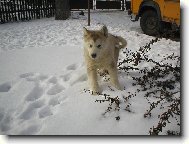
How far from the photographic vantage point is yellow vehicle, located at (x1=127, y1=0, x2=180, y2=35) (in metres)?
8.53

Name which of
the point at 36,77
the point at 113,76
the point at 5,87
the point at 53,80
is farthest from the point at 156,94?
the point at 5,87

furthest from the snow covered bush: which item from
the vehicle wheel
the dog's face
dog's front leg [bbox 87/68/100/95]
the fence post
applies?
the fence post

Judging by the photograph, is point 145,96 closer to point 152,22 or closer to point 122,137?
point 122,137

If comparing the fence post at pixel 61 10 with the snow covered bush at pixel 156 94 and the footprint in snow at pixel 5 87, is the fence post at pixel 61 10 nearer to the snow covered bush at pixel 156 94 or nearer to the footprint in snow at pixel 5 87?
the snow covered bush at pixel 156 94

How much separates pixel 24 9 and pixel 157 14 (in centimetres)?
750

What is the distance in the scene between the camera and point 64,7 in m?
13.6

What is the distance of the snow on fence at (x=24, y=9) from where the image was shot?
13703mm

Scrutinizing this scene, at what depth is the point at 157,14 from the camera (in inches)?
375

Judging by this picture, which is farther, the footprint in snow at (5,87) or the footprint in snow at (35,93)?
the footprint in snow at (5,87)

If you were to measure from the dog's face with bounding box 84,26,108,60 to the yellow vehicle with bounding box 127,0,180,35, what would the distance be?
414cm

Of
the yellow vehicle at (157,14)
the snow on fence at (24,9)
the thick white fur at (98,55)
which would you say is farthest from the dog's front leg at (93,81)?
the snow on fence at (24,9)

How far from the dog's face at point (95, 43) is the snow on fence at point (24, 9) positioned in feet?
31.6

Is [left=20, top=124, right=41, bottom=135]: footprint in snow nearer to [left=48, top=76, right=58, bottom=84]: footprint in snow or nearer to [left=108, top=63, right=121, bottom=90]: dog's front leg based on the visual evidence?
[left=48, top=76, right=58, bottom=84]: footprint in snow

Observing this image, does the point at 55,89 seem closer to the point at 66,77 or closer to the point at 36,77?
the point at 66,77
